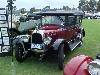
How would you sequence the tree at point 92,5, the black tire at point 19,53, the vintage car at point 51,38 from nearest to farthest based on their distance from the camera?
the vintage car at point 51,38, the black tire at point 19,53, the tree at point 92,5

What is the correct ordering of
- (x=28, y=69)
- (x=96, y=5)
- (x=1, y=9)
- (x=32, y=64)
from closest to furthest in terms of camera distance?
(x=1, y=9) → (x=28, y=69) → (x=32, y=64) → (x=96, y=5)

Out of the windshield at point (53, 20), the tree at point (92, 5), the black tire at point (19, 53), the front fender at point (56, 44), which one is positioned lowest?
the black tire at point (19, 53)

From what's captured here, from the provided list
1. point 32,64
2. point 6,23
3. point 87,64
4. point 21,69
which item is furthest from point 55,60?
point 87,64

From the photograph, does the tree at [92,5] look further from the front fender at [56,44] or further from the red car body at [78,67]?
the red car body at [78,67]

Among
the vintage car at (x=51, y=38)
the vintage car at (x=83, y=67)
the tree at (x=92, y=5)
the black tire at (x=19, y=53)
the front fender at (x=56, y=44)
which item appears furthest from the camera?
the tree at (x=92, y=5)

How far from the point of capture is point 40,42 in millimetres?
10805

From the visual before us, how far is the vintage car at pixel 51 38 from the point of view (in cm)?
1075

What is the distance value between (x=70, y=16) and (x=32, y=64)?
10.4 ft

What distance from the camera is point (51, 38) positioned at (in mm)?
11250

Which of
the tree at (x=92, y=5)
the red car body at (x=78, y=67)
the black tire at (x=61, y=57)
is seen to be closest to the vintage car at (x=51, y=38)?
the black tire at (x=61, y=57)

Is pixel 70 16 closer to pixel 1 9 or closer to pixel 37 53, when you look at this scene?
pixel 37 53

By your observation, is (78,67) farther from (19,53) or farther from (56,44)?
(19,53)

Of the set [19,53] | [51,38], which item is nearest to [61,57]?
[51,38]

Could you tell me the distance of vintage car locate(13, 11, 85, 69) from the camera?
10751 millimetres
